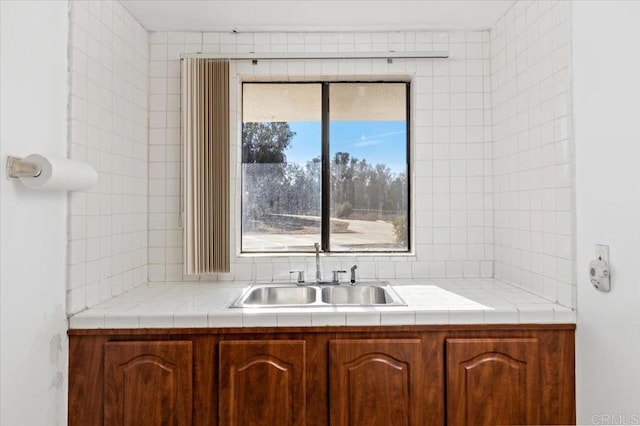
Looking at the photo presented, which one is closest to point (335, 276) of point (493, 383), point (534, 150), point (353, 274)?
point (353, 274)

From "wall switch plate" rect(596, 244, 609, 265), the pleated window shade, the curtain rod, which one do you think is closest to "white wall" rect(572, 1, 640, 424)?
"wall switch plate" rect(596, 244, 609, 265)

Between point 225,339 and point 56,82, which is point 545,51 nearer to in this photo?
point 225,339

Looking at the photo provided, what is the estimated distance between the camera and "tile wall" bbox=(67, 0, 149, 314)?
1.69m

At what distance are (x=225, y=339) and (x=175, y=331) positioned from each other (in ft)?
0.71

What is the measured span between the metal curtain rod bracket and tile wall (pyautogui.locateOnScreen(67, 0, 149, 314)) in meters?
0.37

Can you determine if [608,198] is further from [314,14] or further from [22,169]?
[22,169]

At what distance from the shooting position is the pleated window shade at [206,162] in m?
2.27

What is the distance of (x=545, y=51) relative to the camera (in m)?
1.82

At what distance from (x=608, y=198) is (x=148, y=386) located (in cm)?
201

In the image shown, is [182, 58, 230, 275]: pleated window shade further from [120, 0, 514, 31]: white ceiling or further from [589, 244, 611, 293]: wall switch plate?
[589, 244, 611, 293]: wall switch plate

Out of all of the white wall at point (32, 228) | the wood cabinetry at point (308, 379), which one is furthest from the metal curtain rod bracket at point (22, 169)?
the wood cabinetry at point (308, 379)

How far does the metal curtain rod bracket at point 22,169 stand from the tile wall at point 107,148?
1.20 feet

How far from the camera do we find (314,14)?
7.13 ft

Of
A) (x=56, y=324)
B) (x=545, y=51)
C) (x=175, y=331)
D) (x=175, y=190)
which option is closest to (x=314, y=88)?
(x=175, y=190)
